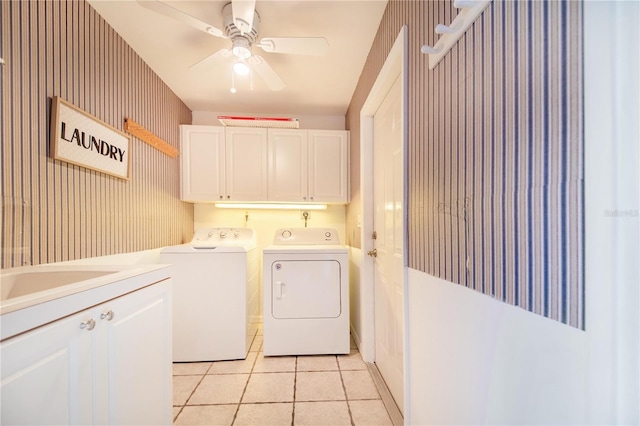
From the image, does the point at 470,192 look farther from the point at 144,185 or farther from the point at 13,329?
the point at 144,185

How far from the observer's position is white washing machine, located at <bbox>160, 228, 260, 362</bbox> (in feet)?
7.27

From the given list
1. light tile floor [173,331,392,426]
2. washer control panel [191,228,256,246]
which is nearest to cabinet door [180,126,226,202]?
washer control panel [191,228,256,246]

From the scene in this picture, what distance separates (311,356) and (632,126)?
239cm

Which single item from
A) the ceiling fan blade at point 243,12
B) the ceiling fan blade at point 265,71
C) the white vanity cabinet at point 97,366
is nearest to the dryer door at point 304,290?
the white vanity cabinet at point 97,366

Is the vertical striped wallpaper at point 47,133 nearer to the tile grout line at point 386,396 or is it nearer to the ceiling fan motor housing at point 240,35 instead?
the ceiling fan motor housing at point 240,35

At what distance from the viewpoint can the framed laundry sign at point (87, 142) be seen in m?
1.38

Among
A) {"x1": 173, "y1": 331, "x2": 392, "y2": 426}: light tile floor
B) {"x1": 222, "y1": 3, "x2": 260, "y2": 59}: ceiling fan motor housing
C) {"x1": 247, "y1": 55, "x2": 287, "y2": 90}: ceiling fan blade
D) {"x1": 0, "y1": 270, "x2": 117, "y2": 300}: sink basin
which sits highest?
{"x1": 222, "y1": 3, "x2": 260, "y2": 59}: ceiling fan motor housing

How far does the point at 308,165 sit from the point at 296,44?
4.50ft

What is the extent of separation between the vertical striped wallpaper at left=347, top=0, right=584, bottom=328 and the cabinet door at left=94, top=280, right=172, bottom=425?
1.18 metres

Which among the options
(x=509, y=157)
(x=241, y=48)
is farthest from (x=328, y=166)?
(x=509, y=157)

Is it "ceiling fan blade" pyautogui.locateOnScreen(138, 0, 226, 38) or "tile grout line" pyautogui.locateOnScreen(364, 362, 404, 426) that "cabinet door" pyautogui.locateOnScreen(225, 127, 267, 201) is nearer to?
"ceiling fan blade" pyautogui.locateOnScreen(138, 0, 226, 38)

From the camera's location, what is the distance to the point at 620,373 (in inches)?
17.1

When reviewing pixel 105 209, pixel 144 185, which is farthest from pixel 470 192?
pixel 144 185

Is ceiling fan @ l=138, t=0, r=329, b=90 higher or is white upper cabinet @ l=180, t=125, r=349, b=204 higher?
ceiling fan @ l=138, t=0, r=329, b=90
